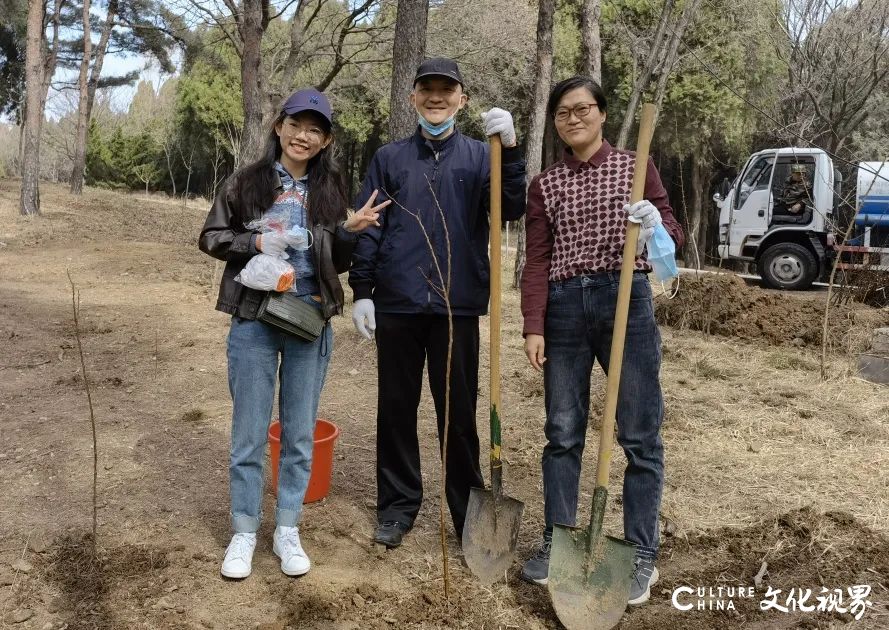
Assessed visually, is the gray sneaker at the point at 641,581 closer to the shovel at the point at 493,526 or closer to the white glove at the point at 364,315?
the shovel at the point at 493,526

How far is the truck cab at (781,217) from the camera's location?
12211 mm

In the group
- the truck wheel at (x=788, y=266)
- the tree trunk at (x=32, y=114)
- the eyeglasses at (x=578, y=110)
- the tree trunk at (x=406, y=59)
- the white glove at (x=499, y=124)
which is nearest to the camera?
the eyeglasses at (x=578, y=110)

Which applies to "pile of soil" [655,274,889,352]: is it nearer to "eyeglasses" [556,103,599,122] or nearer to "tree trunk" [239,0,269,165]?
"eyeglasses" [556,103,599,122]

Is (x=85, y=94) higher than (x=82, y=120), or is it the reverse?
(x=85, y=94)

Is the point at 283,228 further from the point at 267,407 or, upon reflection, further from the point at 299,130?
the point at 267,407

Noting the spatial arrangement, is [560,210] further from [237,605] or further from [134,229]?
[134,229]

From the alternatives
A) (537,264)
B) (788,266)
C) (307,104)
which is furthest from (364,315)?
(788,266)

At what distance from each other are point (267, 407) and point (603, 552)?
1252 mm

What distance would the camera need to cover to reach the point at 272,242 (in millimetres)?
2439

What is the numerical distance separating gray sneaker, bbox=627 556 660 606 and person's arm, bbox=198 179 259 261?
171cm

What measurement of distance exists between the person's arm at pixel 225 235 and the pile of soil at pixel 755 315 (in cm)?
596

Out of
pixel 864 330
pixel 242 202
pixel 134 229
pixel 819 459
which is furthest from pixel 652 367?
pixel 134 229

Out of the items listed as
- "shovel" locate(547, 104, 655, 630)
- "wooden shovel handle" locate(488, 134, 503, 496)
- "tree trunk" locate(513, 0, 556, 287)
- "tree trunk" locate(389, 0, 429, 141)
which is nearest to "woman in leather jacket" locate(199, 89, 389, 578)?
"wooden shovel handle" locate(488, 134, 503, 496)

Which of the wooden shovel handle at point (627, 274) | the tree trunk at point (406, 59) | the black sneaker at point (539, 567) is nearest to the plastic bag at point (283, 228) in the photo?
the wooden shovel handle at point (627, 274)
